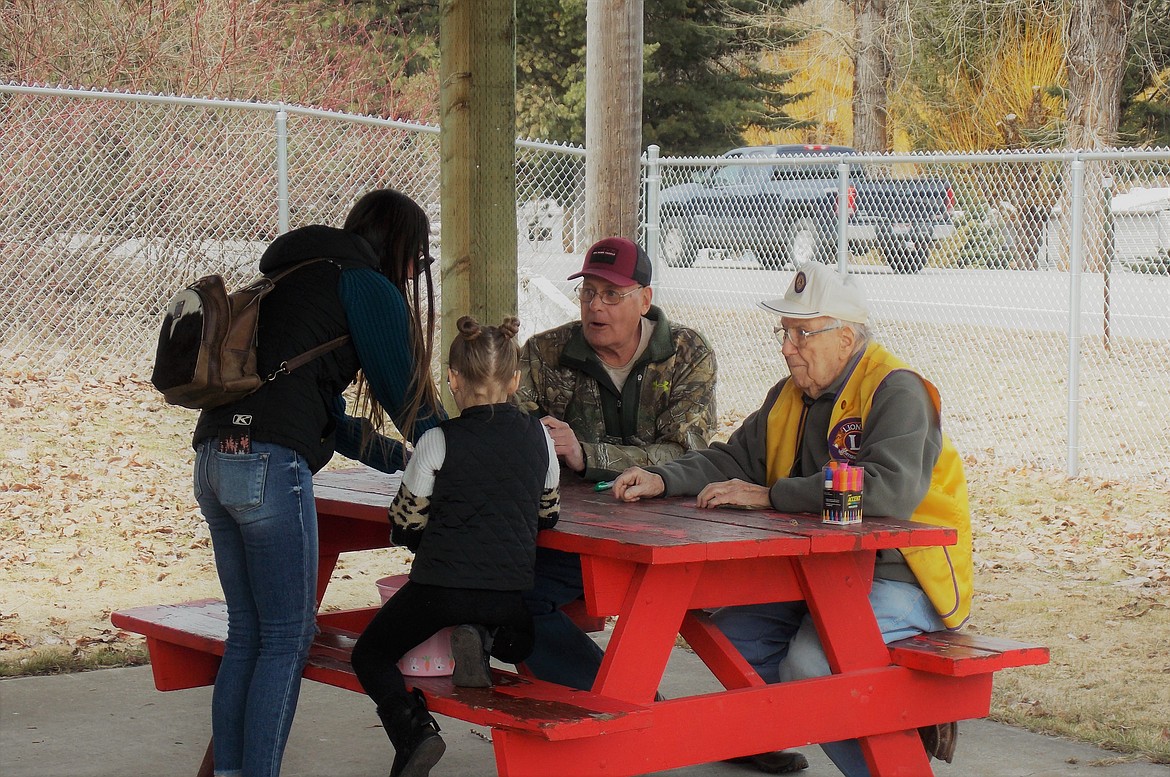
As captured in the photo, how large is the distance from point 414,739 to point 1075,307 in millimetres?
6873

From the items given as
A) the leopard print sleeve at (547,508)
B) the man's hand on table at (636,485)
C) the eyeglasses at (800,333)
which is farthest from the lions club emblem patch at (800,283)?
the leopard print sleeve at (547,508)

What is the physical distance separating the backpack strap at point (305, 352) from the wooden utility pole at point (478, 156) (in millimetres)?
1098

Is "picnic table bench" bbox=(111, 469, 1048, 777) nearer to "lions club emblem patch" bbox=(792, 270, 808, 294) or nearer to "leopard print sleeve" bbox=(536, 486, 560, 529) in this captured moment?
"leopard print sleeve" bbox=(536, 486, 560, 529)

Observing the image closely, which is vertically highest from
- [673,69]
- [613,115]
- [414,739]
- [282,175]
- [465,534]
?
[673,69]

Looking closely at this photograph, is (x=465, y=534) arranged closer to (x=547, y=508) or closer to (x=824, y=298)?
(x=547, y=508)

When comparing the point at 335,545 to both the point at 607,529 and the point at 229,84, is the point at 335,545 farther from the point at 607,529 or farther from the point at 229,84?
the point at 229,84

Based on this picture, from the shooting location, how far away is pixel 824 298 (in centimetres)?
387

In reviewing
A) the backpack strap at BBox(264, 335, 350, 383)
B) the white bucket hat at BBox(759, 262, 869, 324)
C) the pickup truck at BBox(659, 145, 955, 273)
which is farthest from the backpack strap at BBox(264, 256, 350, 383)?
the pickup truck at BBox(659, 145, 955, 273)

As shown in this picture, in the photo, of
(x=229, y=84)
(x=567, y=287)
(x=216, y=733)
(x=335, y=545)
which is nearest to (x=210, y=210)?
(x=567, y=287)

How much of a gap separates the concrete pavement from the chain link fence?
4.26 meters

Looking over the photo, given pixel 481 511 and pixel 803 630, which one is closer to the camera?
pixel 481 511

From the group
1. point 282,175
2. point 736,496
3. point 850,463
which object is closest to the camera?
point 850,463

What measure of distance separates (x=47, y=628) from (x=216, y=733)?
2.68 meters

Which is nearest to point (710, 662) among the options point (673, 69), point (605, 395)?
point (605, 395)
